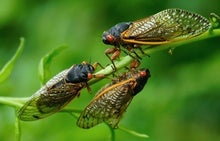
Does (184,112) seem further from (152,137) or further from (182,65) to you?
(152,137)

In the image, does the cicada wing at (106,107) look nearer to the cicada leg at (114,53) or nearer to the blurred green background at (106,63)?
the cicada leg at (114,53)

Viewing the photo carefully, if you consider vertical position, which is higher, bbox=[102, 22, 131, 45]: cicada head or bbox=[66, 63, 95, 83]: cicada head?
bbox=[102, 22, 131, 45]: cicada head

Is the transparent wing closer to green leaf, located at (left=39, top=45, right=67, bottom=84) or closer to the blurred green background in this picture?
green leaf, located at (left=39, top=45, right=67, bottom=84)

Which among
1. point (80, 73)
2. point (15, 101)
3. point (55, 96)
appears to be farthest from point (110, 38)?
point (15, 101)

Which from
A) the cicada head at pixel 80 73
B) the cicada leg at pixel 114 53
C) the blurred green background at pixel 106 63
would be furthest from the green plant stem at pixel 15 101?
the blurred green background at pixel 106 63

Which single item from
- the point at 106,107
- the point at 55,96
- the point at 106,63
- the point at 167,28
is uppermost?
the point at 167,28

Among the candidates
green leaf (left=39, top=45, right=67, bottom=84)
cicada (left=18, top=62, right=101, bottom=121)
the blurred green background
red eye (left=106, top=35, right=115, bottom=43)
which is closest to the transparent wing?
cicada (left=18, top=62, right=101, bottom=121)

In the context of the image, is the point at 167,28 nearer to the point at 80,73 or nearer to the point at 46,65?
the point at 80,73

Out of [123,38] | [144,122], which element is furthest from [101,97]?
[144,122]
